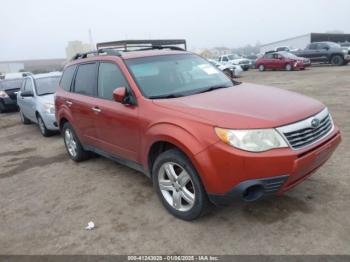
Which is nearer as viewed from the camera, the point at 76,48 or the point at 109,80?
the point at 109,80

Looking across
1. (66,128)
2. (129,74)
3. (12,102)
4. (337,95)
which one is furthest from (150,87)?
(12,102)

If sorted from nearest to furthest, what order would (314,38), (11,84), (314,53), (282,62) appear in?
(11,84), (282,62), (314,53), (314,38)

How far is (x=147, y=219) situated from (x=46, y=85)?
6.67 m

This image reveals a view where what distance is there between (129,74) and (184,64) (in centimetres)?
87

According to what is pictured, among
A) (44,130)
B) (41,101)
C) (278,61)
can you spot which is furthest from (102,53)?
(278,61)

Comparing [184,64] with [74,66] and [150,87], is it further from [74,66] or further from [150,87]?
[74,66]

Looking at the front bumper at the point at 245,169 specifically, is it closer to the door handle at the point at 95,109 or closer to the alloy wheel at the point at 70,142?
the door handle at the point at 95,109

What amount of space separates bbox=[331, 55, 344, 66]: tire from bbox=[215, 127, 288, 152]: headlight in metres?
24.4

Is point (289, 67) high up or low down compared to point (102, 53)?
down

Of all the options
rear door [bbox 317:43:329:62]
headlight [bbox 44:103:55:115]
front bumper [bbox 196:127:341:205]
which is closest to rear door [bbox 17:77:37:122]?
headlight [bbox 44:103:55:115]

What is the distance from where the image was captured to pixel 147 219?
387cm

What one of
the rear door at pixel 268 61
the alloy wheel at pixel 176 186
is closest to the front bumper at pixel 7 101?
the alloy wheel at pixel 176 186

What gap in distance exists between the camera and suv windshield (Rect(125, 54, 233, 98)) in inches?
165

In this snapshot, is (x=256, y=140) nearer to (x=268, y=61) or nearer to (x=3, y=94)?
(x=3, y=94)
